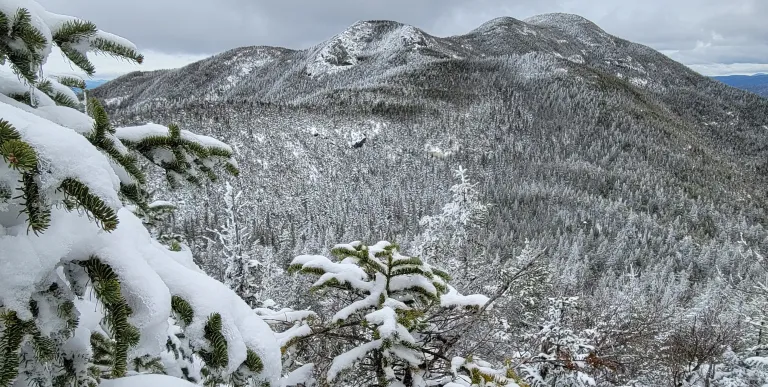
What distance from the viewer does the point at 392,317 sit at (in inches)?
128

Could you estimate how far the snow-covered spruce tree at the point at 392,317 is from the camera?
341 cm

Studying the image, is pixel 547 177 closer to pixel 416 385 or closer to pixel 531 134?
pixel 531 134

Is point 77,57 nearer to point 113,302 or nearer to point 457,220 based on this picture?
point 113,302

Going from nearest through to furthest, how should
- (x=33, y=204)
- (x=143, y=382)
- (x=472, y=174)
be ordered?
1. (x=33, y=204)
2. (x=143, y=382)
3. (x=472, y=174)

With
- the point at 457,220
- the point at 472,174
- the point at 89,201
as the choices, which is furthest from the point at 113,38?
the point at 472,174

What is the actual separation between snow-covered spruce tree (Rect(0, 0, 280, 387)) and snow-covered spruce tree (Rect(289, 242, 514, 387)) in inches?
51.4

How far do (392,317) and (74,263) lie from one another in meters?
2.17

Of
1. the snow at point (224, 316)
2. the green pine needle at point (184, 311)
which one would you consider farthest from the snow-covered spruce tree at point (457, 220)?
the green pine needle at point (184, 311)

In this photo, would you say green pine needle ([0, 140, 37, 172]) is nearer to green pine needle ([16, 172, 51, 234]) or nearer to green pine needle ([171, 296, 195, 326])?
green pine needle ([16, 172, 51, 234])

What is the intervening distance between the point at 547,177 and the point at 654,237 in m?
45.6

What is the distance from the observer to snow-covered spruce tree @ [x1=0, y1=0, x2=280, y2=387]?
1498 millimetres

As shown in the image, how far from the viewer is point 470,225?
23.8m

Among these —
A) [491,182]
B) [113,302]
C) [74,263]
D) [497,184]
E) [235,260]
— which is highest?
[74,263]

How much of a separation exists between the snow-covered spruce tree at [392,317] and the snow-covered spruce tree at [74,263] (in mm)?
1305
